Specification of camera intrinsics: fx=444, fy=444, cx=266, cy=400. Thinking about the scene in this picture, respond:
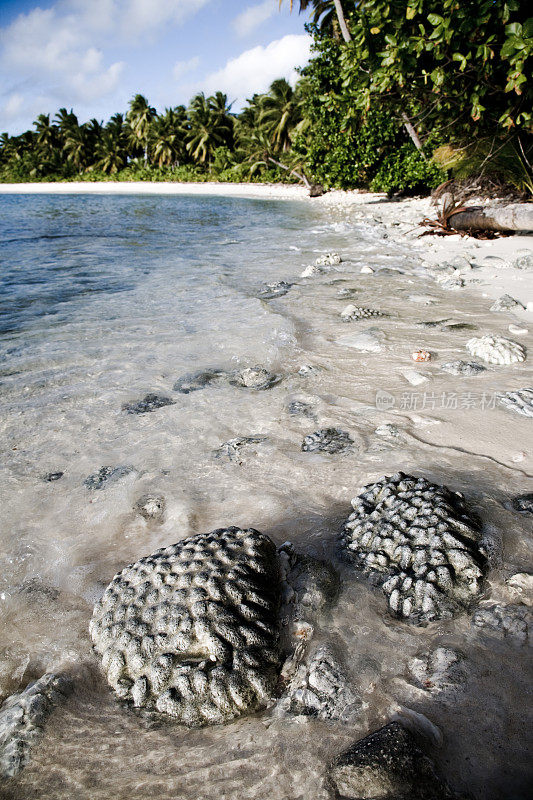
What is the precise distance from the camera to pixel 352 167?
62.1ft

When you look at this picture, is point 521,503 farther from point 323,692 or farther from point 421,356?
point 421,356

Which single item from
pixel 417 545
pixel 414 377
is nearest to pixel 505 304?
pixel 414 377

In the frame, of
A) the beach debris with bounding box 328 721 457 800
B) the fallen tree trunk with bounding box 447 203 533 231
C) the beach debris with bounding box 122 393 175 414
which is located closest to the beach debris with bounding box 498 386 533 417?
the beach debris with bounding box 328 721 457 800

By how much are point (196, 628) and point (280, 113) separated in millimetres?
43368

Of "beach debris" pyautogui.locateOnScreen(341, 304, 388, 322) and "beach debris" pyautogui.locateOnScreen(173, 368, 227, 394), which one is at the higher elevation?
"beach debris" pyautogui.locateOnScreen(341, 304, 388, 322)

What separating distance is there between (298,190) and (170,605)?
3345 centimetres

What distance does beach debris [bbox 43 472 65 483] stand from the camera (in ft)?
7.95

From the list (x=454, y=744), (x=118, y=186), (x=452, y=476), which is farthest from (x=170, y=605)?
(x=118, y=186)

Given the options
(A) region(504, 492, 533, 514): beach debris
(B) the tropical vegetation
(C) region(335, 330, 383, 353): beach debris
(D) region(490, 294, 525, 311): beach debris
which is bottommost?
(A) region(504, 492, 533, 514): beach debris

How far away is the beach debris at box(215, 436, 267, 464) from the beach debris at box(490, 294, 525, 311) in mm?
3145

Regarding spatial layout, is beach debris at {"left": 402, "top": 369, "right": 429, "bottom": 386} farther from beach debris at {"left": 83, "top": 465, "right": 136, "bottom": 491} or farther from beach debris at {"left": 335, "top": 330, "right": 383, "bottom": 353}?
beach debris at {"left": 83, "top": 465, "right": 136, "bottom": 491}

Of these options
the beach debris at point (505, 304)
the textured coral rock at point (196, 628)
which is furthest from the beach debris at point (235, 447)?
the beach debris at point (505, 304)

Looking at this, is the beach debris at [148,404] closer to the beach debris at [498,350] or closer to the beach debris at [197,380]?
the beach debris at [197,380]

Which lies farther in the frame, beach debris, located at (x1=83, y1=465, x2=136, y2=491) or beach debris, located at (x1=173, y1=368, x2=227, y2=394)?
beach debris, located at (x1=173, y1=368, x2=227, y2=394)
